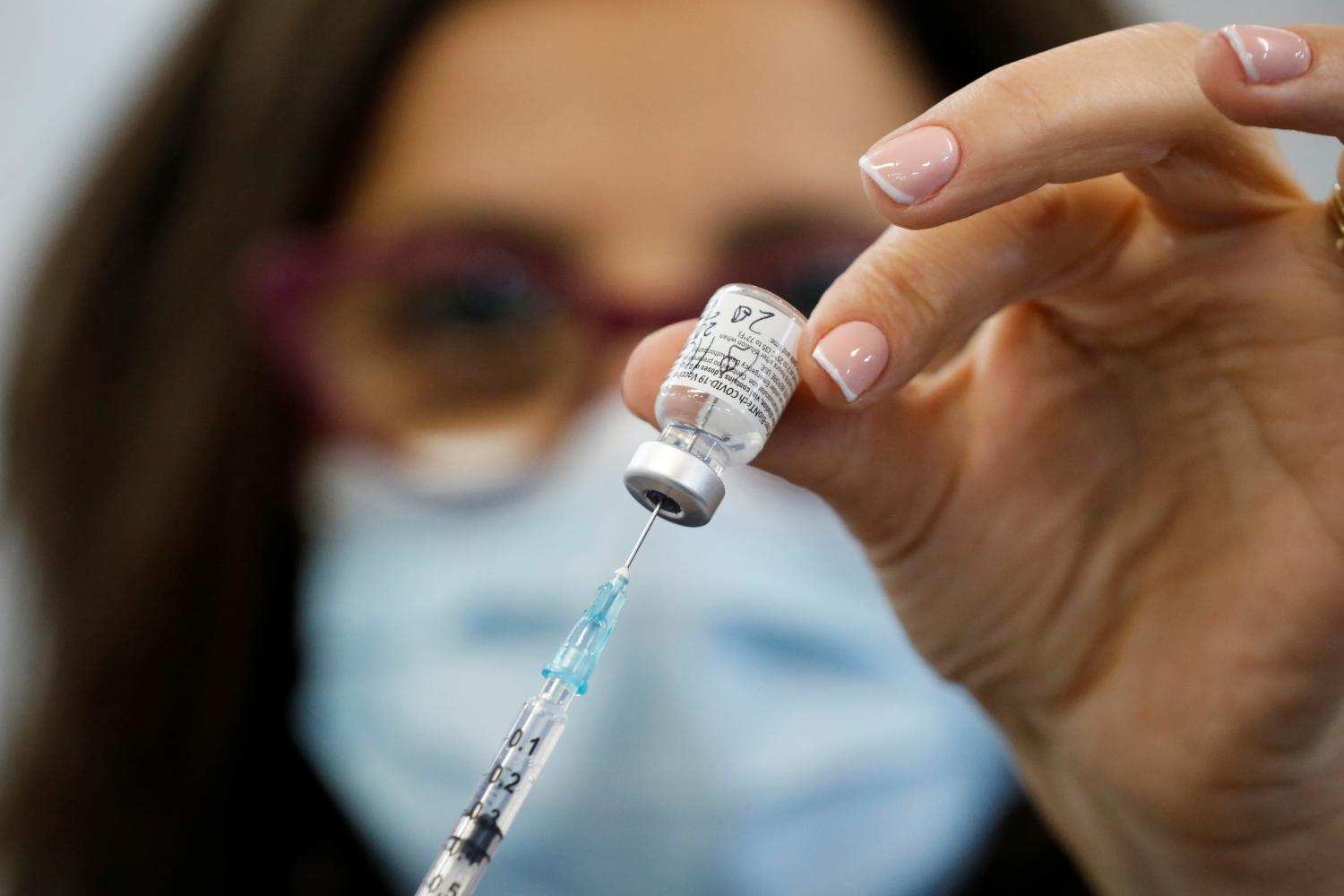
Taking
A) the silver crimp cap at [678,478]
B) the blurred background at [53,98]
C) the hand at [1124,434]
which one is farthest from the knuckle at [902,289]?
the blurred background at [53,98]

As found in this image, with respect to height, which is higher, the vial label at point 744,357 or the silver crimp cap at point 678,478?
the vial label at point 744,357

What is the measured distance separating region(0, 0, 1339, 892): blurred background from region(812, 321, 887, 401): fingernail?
165 centimetres

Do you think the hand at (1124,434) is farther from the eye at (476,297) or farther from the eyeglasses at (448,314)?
the eye at (476,297)

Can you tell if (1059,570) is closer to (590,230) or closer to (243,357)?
(590,230)

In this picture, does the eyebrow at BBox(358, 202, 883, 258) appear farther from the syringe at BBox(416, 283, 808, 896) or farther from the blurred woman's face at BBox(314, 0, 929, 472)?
the syringe at BBox(416, 283, 808, 896)

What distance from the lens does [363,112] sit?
1.88 m

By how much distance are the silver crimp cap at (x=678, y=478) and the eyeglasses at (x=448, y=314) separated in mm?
1007

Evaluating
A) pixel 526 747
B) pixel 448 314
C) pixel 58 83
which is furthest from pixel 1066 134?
pixel 58 83

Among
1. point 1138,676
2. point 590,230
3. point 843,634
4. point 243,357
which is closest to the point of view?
point 1138,676

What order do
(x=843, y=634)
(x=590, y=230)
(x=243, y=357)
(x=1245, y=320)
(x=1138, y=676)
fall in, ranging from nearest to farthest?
(x=1245, y=320)
(x=1138, y=676)
(x=843, y=634)
(x=590, y=230)
(x=243, y=357)

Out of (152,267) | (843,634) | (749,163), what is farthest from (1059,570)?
(152,267)

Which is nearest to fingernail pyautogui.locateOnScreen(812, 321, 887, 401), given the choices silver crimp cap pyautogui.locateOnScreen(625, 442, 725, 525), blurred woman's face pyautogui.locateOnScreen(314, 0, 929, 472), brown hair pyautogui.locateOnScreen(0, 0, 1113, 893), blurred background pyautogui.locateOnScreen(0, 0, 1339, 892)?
silver crimp cap pyautogui.locateOnScreen(625, 442, 725, 525)

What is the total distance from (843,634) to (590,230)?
0.80m

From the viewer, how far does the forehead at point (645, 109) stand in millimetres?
1779
